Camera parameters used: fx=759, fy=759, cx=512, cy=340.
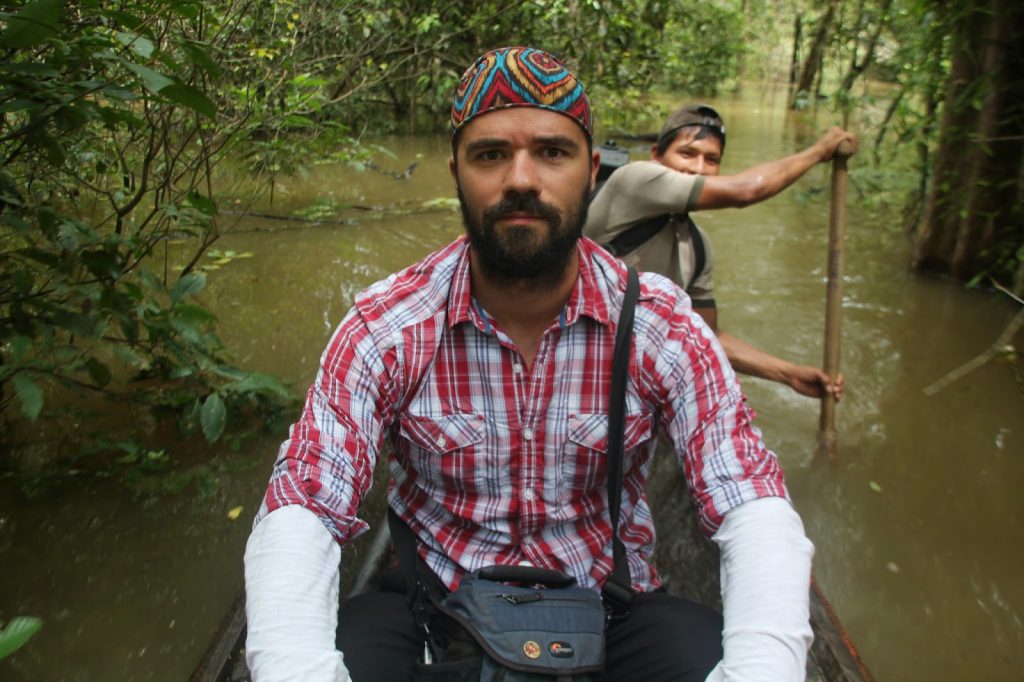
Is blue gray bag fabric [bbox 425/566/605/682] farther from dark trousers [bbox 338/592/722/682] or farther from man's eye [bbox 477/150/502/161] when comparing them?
man's eye [bbox 477/150/502/161]

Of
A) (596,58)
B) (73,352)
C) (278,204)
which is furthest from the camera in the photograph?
(596,58)

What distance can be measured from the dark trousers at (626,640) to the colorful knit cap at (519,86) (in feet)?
3.59

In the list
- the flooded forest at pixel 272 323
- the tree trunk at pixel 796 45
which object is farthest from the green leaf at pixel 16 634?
the tree trunk at pixel 796 45

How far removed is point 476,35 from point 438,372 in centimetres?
703

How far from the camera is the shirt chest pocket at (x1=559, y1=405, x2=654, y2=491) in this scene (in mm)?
1654

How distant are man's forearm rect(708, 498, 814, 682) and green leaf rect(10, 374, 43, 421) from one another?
5.01ft

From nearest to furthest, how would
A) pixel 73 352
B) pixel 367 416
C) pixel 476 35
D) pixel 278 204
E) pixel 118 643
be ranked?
pixel 367 416, pixel 73 352, pixel 118 643, pixel 278 204, pixel 476 35

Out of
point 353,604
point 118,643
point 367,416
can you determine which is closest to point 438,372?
point 367,416

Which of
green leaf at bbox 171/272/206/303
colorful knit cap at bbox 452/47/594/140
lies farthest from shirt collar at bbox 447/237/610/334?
green leaf at bbox 171/272/206/303

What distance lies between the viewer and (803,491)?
3562mm

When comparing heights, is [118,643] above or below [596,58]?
below

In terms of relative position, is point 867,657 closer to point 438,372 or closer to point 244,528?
point 438,372

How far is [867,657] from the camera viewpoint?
2609mm

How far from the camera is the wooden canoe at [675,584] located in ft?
5.55
